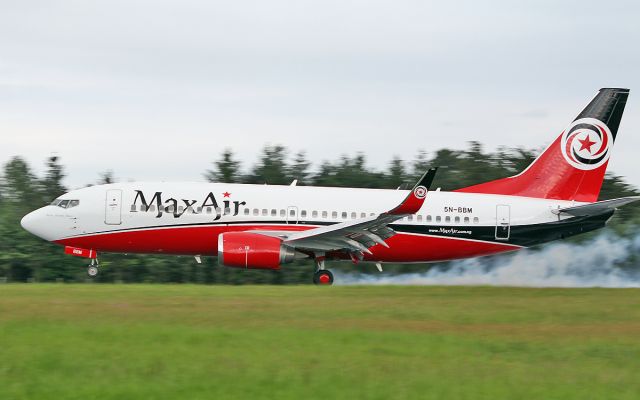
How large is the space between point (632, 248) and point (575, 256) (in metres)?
2.43

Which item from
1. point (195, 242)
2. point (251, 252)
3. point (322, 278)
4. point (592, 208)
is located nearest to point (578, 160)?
point (592, 208)

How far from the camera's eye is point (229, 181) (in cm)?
5541

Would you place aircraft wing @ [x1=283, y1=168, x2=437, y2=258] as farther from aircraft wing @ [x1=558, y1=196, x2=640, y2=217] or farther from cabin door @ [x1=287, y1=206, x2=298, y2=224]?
aircraft wing @ [x1=558, y1=196, x2=640, y2=217]

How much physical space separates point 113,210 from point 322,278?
24.7 ft

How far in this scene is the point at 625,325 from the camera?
63.8ft

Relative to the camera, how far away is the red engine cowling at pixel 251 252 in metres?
29.1

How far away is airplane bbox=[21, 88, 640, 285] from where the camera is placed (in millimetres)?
30141

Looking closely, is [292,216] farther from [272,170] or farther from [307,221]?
[272,170]

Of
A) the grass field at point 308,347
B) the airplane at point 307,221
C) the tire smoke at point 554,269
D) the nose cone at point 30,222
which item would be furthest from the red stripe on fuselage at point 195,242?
the grass field at point 308,347

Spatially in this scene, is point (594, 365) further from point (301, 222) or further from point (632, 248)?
point (632, 248)

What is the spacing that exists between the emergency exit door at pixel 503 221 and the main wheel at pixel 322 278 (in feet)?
20.9

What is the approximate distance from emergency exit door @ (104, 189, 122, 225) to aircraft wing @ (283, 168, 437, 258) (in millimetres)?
5799

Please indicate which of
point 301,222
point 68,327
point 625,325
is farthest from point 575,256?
point 68,327

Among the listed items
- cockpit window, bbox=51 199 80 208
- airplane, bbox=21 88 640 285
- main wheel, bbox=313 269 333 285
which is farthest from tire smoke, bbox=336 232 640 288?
cockpit window, bbox=51 199 80 208
